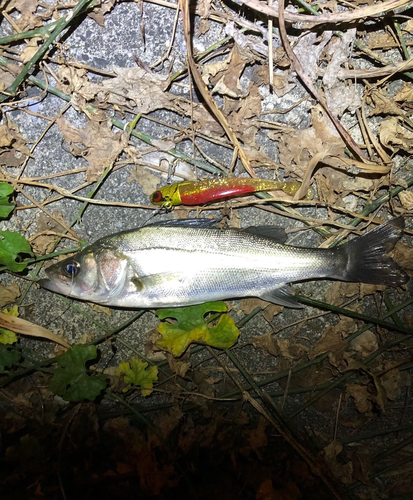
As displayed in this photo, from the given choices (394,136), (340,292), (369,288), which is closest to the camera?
(394,136)

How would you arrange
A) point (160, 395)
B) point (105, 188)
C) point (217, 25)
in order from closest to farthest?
point (217, 25), point (105, 188), point (160, 395)

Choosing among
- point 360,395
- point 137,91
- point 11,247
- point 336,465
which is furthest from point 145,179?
point 336,465

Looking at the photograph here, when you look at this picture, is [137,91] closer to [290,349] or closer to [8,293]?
[8,293]

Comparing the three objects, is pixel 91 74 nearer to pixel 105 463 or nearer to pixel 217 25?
pixel 217 25

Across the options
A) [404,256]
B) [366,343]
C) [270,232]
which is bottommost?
[366,343]

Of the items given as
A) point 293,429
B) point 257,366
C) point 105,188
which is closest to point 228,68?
point 105,188

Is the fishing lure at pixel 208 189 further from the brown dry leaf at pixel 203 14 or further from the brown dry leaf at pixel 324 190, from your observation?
the brown dry leaf at pixel 203 14

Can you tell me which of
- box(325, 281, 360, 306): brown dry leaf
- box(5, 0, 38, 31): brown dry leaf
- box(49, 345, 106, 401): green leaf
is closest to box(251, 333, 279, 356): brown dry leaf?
box(325, 281, 360, 306): brown dry leaf

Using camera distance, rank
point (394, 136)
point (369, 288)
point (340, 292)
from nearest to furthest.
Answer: point (394, 136) → point (369, 288) → point (340, 292)
